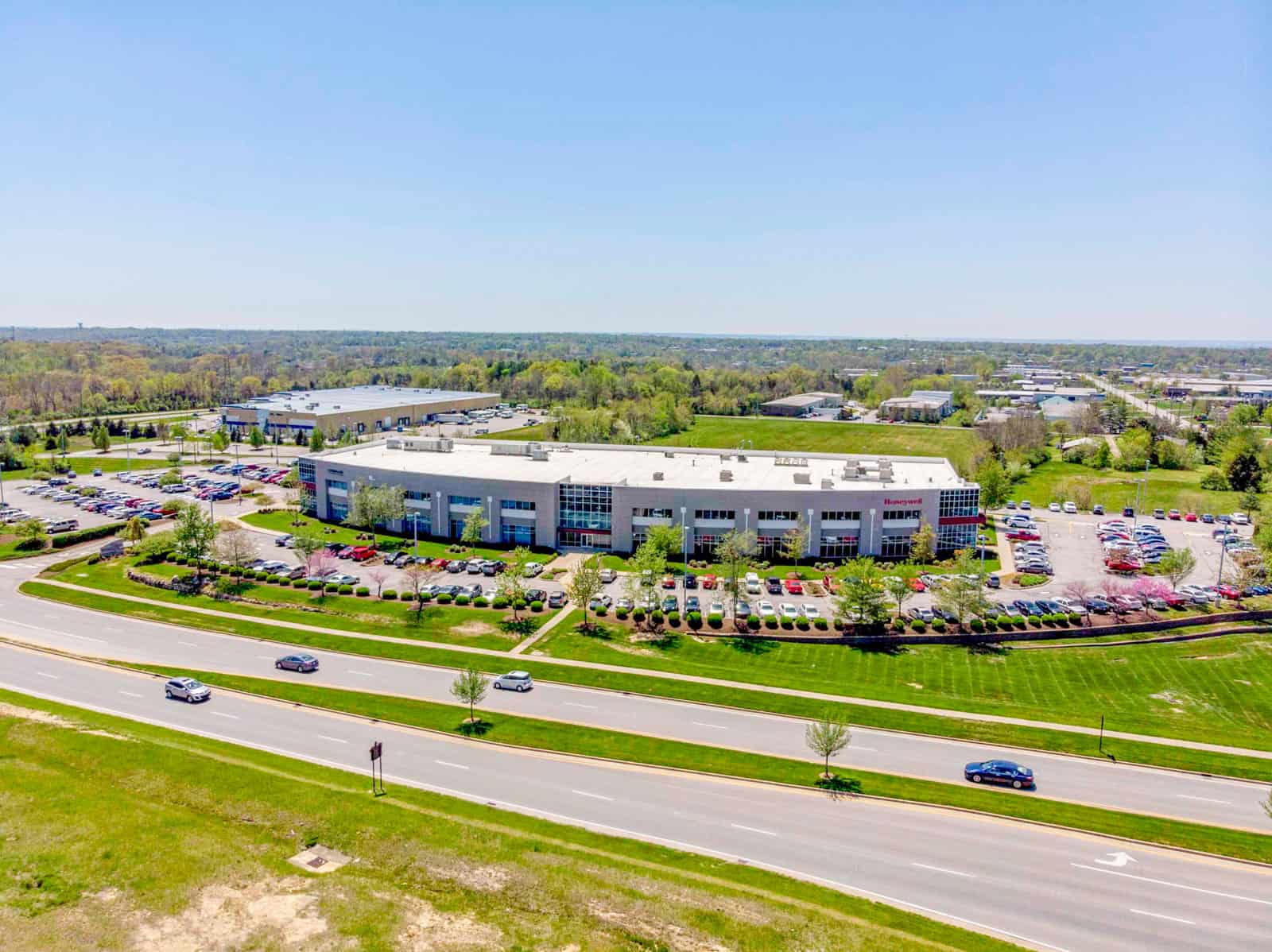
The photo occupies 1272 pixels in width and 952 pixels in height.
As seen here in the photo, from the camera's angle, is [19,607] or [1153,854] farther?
[19,607]

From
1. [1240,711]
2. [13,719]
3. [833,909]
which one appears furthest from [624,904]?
[1240,711]

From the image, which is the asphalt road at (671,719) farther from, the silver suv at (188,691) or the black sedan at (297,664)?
the silver suv at (188,691)

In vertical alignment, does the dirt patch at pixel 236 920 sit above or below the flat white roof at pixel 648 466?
Result: below

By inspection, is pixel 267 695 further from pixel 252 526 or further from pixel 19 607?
pixel 252 526

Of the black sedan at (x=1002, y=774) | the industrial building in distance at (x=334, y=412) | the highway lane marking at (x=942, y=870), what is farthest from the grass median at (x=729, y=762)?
the industrial building in distance at (x=334, y=412)

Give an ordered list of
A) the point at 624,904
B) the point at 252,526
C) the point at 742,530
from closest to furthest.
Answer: the point at 624,904
the point at 742,530
the point at 252,526

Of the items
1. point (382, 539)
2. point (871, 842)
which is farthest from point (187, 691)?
point (382, 539)
